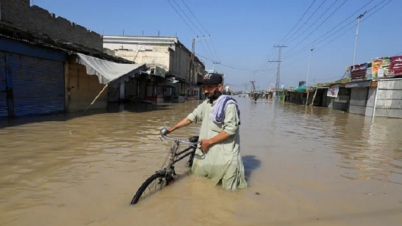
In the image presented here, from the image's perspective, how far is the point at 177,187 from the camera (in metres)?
3.52

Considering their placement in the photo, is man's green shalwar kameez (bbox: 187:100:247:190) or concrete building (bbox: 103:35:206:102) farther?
concrete building (bbox: 103:35:206:102)

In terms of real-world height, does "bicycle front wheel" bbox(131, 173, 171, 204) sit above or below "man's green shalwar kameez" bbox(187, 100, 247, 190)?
below

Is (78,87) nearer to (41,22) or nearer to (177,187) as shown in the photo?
(41,22)

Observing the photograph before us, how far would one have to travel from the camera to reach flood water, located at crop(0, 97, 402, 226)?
9.20 feet

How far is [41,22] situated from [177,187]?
13.3 metres

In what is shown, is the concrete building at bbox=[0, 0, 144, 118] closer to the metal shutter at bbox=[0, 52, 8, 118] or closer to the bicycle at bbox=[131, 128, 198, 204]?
the metal shutter at bbox=[0, 52, 8, 118]

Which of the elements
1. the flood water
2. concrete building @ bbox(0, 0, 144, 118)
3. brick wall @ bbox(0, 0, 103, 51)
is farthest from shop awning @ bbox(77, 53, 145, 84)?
the flood water

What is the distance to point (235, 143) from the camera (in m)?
3.12

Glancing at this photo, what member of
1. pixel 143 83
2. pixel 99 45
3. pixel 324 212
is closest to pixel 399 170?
pixel 324 212

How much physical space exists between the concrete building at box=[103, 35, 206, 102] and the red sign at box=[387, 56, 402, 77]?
17.5 meters

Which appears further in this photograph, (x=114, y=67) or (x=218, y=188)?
(x=114, y=67)

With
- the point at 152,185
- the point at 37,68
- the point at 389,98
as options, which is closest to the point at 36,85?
the point at 37,68

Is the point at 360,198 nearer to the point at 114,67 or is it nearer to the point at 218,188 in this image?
the point at 218,188

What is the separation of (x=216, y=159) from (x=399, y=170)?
4.48 m
